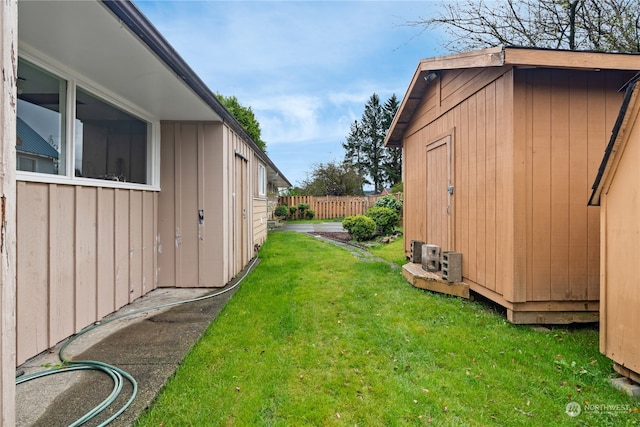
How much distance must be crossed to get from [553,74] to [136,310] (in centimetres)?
539

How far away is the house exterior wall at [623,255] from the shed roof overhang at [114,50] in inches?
137

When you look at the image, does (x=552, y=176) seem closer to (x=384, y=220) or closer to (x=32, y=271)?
(x=32, y=271)

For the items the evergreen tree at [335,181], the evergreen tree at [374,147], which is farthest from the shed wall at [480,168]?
the evergreen tree at [374,147]

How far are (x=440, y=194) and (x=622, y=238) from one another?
2.93m

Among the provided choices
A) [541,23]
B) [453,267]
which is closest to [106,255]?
[453,267]

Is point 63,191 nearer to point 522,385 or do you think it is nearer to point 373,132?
point 522,385

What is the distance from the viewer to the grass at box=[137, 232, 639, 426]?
1920mm

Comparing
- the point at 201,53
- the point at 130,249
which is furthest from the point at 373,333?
the point at 201,53

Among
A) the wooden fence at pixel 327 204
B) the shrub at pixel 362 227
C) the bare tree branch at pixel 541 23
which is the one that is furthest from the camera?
the wooden fence at pixel 327 204

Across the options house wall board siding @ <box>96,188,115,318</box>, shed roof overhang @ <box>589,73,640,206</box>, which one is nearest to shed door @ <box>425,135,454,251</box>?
shed roof overhang @ <box>589,73,640,206</box>

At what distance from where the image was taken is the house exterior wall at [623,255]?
6.73 feet

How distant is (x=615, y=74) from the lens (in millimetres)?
3336

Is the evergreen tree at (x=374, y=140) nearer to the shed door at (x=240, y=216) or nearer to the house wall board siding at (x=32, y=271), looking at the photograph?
the shed door at (x=240, y=216)

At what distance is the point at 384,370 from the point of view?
2432 mm
